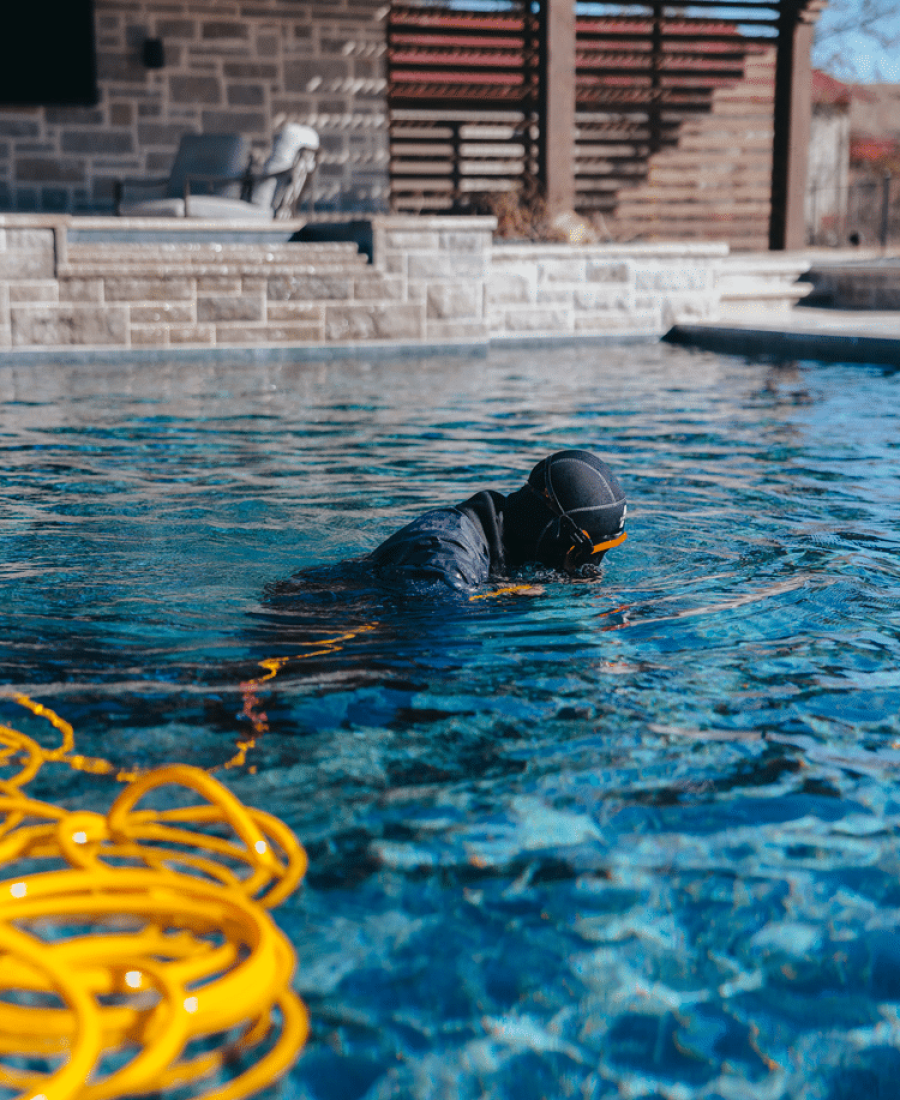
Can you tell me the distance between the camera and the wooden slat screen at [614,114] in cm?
1634

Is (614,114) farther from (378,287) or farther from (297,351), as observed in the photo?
(297,351)

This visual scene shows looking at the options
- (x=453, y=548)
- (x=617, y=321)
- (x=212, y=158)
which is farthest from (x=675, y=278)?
(x=453, y=548)

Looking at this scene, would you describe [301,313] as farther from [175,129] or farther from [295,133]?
[175,129]

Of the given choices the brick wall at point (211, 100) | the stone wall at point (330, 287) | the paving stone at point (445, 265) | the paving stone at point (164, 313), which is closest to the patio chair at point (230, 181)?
the stone wall at point (330, 287)

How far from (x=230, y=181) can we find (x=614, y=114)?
710 centimetres

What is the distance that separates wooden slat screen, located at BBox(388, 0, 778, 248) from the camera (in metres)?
16.3

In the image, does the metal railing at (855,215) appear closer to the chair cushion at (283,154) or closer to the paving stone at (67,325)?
the chair cushion at (283,154)

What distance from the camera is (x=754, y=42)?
17.3m

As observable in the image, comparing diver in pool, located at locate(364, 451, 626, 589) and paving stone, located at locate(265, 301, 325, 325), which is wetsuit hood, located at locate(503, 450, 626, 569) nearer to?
diver in pool, located at locate(364, 451, 626, 589)

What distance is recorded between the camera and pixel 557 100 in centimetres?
1458

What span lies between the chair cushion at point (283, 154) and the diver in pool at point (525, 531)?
10.4m

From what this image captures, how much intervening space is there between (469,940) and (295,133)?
12.7m

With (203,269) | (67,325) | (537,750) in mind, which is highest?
(203,269)

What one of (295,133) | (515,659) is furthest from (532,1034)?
(295,133)
